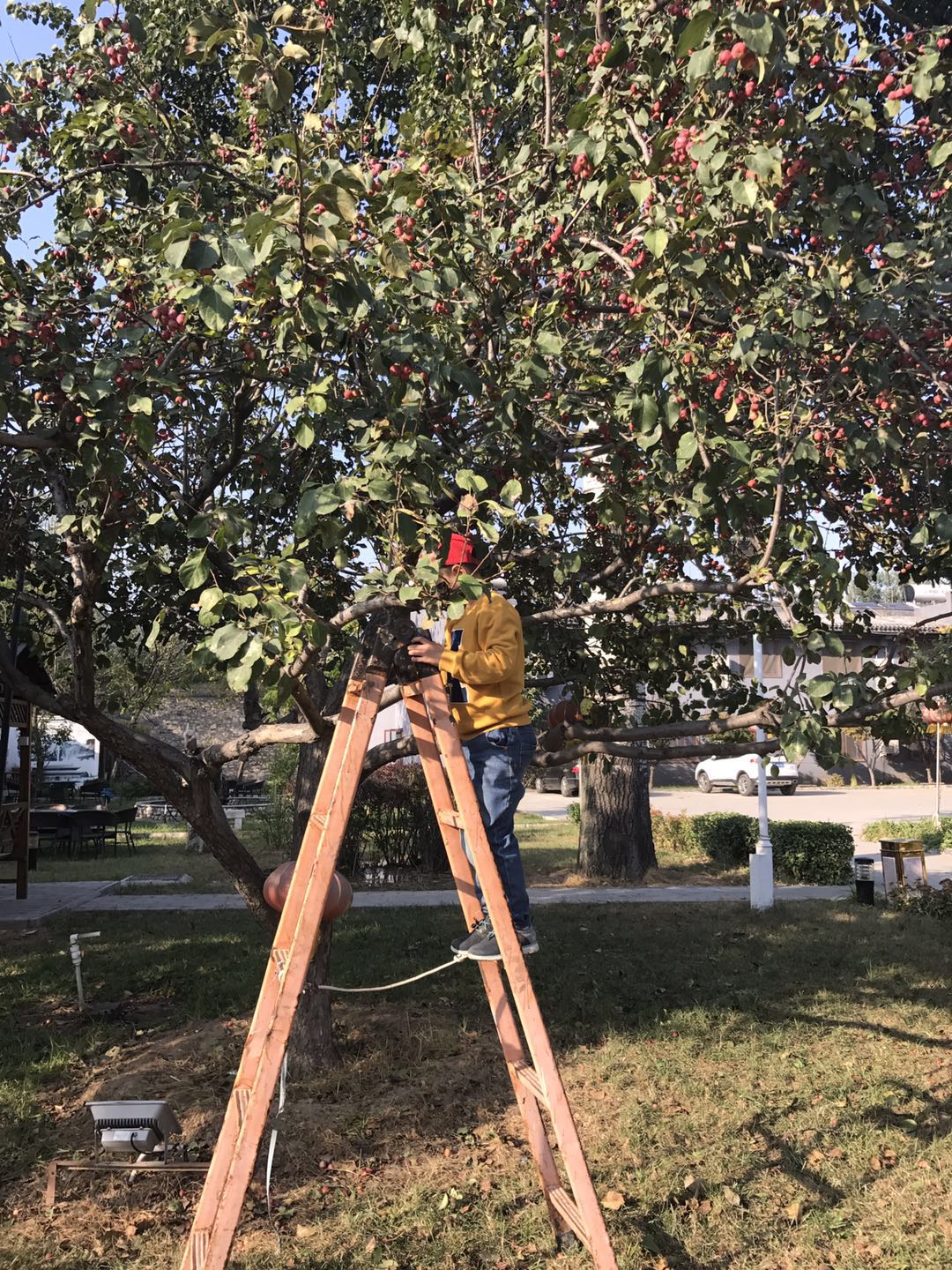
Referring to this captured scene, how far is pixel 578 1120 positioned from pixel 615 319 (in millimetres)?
4224

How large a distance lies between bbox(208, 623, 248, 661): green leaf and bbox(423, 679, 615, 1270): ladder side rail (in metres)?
1.04

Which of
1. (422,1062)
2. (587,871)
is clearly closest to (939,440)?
(422,1062)

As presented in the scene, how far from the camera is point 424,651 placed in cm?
366

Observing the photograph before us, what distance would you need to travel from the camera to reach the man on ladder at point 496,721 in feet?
13.3

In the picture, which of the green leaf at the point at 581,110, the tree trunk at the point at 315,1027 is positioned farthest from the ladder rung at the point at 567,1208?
the green leaf at the point at 581,110

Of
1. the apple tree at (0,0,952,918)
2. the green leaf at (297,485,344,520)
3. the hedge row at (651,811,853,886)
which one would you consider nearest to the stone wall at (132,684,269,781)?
the hedge row at (651,811,853,886)

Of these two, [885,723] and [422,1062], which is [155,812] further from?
[885,723]

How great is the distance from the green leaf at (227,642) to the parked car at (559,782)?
23.5m

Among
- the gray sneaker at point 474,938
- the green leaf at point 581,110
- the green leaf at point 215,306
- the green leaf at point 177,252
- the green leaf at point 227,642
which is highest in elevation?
the green leaf at point 581,110

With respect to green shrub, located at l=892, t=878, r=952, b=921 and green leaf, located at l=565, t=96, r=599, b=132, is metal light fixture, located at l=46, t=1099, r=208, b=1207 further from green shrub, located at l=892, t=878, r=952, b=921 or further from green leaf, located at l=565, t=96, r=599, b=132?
green shrub, located at l=892, t=878, r=952, b=921

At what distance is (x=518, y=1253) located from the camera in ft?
12.5

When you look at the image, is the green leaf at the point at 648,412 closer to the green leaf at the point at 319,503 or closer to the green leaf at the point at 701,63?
the green leaf at the point at 701,63

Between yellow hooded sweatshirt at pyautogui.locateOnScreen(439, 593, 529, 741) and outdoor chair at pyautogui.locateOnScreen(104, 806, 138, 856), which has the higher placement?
yellow hooded sweatshirt at pyautogui.locateOnScreen(439, 593, 529, 741)

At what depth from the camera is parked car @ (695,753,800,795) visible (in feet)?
89.9
